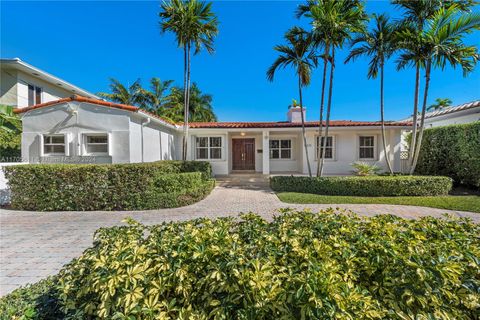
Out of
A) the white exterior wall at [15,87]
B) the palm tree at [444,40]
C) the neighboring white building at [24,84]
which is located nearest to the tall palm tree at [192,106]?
the neighboring white building at [24,84]

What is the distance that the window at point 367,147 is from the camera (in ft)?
47.2

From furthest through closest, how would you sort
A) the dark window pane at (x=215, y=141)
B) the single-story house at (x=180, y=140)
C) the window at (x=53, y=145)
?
the dark window pane at (x=215, y=141) → the window at (x=53, y=145) → the single-story house at (x=180, y=140)

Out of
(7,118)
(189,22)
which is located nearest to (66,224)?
(7,118)

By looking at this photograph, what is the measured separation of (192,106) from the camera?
24844 mm

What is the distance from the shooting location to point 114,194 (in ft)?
23.8

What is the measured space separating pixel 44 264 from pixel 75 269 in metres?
2.82

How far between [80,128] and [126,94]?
15.0 m

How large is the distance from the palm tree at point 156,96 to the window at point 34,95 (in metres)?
9.04

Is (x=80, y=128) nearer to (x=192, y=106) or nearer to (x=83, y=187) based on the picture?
(x=83, y=187)

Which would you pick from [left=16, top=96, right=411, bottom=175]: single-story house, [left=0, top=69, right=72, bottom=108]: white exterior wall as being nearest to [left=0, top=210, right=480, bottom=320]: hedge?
[left=16, top=96, right=411, bottom=175]: single-story house

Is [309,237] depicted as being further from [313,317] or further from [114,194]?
[114,194]

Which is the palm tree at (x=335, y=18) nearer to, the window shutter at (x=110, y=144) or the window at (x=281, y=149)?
the window at (x=281, y=149)

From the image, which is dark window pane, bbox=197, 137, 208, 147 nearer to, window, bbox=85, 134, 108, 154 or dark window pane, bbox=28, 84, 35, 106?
window, bbox=85, 134, 108, 154

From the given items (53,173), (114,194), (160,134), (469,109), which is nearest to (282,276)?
(114,194)
